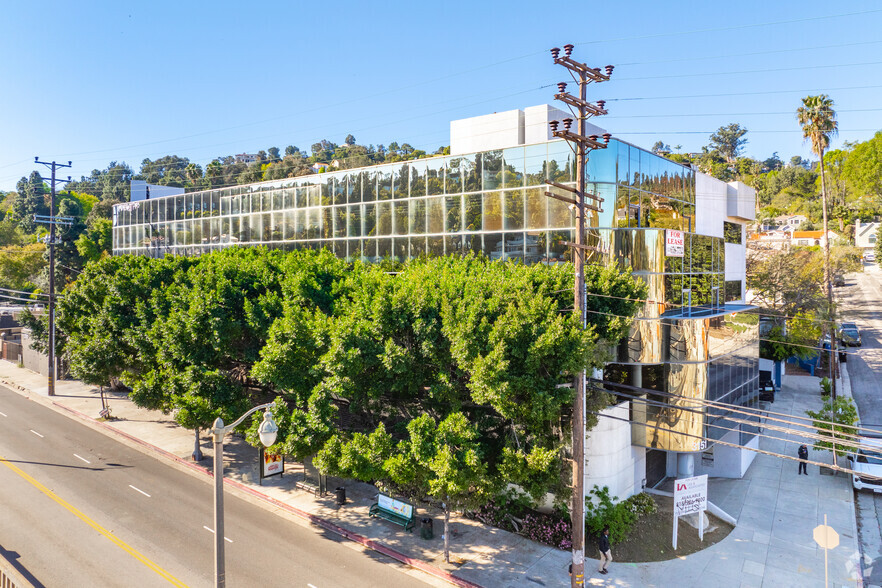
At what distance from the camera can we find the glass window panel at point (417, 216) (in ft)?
97.2

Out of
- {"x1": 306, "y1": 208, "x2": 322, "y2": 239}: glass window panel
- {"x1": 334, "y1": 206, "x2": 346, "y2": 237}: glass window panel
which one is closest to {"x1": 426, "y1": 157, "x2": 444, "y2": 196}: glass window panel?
{"x1": 334, "y1": 206, "x2": 346, "y2": 237}: glass window panel

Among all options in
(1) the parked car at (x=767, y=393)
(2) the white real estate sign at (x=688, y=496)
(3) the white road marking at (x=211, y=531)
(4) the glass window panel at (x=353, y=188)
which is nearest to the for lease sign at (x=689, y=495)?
(2) the white real estate sign at (x=688, y=496)

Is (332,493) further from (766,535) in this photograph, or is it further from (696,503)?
(766,535)

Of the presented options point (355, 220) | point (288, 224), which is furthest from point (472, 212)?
point (288, 224)

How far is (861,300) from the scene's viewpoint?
64062 mm

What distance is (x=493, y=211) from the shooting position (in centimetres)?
2703

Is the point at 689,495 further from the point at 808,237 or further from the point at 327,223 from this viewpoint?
the point at 808,237

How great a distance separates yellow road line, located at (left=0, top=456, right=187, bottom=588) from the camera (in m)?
15.9

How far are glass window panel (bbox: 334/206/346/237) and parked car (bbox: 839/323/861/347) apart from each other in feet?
143

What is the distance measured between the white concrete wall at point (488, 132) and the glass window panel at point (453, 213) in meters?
2.45

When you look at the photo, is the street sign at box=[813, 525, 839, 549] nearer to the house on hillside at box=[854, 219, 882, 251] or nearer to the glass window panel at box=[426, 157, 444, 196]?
the glass window panel at box=[426, 157, 444, 196]

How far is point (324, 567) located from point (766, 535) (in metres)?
15.9

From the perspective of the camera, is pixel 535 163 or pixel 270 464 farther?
pixel 535 163

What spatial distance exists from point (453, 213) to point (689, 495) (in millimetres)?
16675
